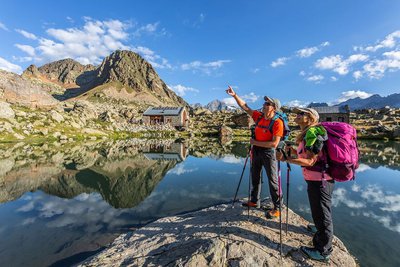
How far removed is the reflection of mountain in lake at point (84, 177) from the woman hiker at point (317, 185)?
9502mm

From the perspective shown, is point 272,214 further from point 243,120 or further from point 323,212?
point 243,120

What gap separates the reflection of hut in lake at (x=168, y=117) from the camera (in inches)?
3391

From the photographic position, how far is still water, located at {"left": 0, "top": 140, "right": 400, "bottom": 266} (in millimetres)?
8076

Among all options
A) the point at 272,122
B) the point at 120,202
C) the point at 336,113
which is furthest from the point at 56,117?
the point at 336,113

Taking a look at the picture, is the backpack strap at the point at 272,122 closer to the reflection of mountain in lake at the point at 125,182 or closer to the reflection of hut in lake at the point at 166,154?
the reflection of mountain in lake at the point at 125,182

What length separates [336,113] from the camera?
80625 mm

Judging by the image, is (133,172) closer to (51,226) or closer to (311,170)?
(51,226)

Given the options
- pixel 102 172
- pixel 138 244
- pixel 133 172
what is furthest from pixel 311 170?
pixel 102 172

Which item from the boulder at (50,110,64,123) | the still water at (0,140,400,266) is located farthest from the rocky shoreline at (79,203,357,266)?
the boulder at (50,110,64,123)

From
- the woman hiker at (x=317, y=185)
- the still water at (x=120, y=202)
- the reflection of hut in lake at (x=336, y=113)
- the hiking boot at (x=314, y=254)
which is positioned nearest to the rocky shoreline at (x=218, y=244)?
the hiking boot at (x=314, y=254)

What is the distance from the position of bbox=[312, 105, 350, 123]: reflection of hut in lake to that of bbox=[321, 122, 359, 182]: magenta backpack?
87089 millimetres

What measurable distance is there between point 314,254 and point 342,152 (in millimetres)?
2785

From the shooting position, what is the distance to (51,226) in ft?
32.2

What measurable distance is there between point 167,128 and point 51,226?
6715 centimetres
